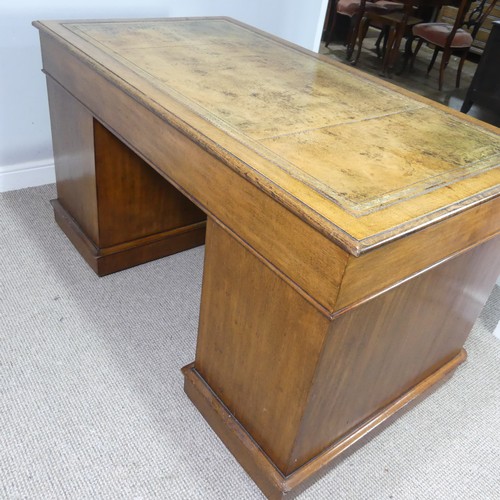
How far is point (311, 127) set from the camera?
103 centimetres

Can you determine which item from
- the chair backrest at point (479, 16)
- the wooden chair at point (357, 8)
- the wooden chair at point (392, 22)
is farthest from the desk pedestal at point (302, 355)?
the wooden chair at point (357, 8)

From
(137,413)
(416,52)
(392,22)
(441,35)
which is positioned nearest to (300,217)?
(137,413)

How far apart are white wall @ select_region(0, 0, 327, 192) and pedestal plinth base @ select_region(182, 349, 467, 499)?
Result: 1.26 metres

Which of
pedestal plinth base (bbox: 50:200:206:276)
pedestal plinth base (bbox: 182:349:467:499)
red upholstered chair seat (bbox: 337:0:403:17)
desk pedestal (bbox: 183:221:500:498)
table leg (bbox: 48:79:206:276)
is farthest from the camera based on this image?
red upholstered chair seat (bbox: 337:0:403:17)

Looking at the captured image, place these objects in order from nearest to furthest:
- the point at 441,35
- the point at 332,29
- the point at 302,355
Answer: the point at 302,355, the point at 441,35, the point at 332,29

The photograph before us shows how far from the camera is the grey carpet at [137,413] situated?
112 cm

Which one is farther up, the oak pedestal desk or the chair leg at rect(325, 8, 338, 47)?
the oak pedestal desk

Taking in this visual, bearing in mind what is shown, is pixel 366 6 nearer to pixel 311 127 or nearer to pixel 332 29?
pixel 332 29

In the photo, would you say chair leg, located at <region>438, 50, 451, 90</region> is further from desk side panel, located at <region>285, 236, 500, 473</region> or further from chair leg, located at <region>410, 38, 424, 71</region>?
desk side panel, located at <region>285, 236, 500, 473</region>

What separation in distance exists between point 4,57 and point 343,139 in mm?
1419

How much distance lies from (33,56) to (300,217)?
5.09 ft

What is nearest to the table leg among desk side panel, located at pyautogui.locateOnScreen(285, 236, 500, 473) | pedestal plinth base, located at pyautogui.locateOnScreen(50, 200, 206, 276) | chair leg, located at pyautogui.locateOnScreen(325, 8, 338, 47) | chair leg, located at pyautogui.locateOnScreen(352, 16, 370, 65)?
pedestal plinth base, located at pyautogui.locateOnScreen(50, 200, 206, 276)

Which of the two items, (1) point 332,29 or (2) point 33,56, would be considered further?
(1) point 332,29

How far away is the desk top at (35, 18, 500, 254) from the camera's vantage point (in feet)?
2.60
